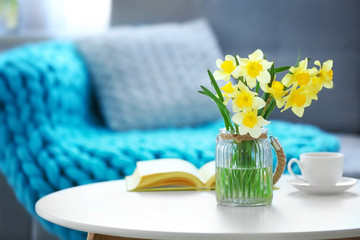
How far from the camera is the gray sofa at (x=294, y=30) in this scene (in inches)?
87.2

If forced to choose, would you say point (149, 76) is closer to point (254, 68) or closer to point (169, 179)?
point (169, 179)

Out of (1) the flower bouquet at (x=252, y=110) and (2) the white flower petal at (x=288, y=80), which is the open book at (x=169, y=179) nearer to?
(1) the flower bouquet at (x=252, y=110)

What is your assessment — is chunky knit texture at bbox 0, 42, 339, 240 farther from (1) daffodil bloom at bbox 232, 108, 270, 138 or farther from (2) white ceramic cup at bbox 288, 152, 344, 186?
(1) daffodil bloom at bbox 232, 108, 270, 138

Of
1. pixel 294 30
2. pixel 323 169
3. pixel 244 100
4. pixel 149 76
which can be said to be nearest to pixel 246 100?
pixel 244 100

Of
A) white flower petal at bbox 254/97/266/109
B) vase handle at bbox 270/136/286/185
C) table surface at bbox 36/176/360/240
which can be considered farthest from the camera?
vase handle at bbox 270/136/286/185

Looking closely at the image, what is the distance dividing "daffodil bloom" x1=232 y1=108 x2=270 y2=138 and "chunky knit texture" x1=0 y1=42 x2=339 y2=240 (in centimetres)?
62

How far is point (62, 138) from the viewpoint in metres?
1.65

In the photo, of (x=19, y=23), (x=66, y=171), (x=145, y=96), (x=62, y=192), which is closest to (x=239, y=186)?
(x=62, y=192)

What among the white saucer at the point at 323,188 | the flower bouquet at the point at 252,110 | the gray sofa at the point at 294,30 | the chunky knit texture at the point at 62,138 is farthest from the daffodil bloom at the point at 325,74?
the gray sofa at the point at 294,30

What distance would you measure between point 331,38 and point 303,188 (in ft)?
4.32

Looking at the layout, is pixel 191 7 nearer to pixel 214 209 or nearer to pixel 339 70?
pixel 339 70

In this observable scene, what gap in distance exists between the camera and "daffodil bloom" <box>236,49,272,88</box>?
91 centimetres

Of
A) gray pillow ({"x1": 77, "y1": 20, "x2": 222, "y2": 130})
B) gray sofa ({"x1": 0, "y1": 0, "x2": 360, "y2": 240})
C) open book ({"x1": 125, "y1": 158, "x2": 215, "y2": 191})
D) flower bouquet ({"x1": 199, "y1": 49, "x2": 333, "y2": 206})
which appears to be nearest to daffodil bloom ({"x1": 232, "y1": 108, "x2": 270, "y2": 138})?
flower bouquet ({"x1": 199, "y1": 49, "x2": 333, "y2": 206})

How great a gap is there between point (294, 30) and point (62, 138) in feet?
3.49
